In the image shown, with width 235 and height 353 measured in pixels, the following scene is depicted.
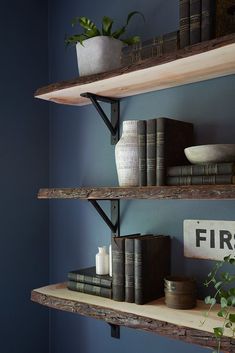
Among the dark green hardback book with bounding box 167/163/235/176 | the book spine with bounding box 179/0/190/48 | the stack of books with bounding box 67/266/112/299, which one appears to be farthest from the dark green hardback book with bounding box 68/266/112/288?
the book spine with bounding box 179/0/190/48

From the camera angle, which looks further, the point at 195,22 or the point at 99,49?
the point at 99,49

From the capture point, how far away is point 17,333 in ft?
6.03

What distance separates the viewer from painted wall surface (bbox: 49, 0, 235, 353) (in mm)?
1391

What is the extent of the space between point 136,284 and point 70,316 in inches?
26.8

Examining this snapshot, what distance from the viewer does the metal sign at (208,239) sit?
4.31 ft

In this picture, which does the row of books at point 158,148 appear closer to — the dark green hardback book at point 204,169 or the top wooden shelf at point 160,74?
the dark green hardback book at point 204,169

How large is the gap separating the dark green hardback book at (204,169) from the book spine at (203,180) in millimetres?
12

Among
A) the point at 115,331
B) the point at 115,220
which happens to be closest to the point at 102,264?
the point at 115,220

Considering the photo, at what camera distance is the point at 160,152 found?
4.14 ft

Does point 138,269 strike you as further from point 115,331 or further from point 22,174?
point 22,174

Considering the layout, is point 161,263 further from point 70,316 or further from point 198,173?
point 70,316

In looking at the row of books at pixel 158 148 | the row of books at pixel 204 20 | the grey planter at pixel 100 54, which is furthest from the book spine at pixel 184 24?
the grey planter at pixel 100 54

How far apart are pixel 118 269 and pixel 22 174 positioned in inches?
30.0

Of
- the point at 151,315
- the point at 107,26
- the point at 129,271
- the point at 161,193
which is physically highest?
the point at 107,26
